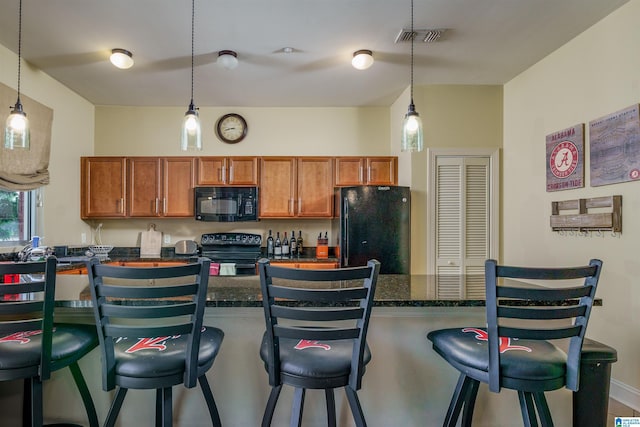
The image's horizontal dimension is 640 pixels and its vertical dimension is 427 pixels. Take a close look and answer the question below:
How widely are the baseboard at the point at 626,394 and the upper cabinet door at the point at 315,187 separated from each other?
2821 mm

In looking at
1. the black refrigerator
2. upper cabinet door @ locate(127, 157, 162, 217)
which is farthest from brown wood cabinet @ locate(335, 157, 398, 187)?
upper cabinet door @ locate(127, 157, 162, 217)

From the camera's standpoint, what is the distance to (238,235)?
14.2 ft

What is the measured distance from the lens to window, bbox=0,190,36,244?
10.5 feet

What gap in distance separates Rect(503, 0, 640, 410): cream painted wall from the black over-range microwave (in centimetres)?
281

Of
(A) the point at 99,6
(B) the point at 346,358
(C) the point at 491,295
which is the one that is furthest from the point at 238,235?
(C) the point at 491,295

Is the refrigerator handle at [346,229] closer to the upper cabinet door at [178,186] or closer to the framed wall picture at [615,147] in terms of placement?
the upper cabinet door at [178,186]

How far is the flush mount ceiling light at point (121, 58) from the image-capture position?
300cm

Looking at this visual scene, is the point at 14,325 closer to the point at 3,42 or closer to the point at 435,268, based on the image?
the point at 3,42

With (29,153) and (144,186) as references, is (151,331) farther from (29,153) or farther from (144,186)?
(144,186)

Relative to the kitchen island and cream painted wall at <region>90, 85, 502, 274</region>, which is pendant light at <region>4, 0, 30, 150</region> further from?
cream painted wall at <region>90, 85, 502, 274</region>

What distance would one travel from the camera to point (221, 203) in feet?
13.5

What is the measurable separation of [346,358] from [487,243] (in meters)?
2.97

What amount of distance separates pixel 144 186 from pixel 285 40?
8.02 ft

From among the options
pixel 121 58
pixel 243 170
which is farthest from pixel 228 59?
pixel 243 170
